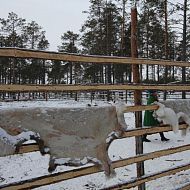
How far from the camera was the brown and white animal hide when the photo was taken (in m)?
2.56

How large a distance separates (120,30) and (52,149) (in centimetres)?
3219

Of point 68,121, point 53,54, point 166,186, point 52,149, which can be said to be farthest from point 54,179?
point 166,186

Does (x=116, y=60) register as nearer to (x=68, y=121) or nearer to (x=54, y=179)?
(x=68, y=121)

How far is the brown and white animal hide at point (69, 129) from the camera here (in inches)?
101

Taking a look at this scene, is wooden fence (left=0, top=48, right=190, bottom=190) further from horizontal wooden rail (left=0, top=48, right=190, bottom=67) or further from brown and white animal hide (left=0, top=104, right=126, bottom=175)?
brown and white animal hide (left=0, top=104, right=126, bottom=175)

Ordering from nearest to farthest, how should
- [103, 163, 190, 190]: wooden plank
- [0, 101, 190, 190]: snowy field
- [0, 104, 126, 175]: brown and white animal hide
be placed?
[0, 104, 126, 175]: brown and white animal hide
[103, 163, 190, 190]: wooden plank
[0, 101, 190, 190]: snowy field

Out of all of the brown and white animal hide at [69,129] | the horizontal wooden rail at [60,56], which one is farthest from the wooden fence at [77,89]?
the brown and white animal hide at [69,129]

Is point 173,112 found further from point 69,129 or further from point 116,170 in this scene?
point 116,170

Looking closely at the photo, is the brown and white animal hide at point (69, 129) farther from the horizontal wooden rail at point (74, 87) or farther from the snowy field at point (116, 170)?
the snowy field at point (116, 170)

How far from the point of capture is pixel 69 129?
2.85 m

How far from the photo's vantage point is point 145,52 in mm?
39531

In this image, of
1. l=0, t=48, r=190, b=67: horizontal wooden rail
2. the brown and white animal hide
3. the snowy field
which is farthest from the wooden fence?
the snowy field

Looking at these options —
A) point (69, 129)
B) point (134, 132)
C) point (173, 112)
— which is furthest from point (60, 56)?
point (173, 112)

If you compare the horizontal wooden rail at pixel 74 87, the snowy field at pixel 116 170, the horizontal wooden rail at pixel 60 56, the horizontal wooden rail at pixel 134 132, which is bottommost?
the snowy field at pixel 116 170
